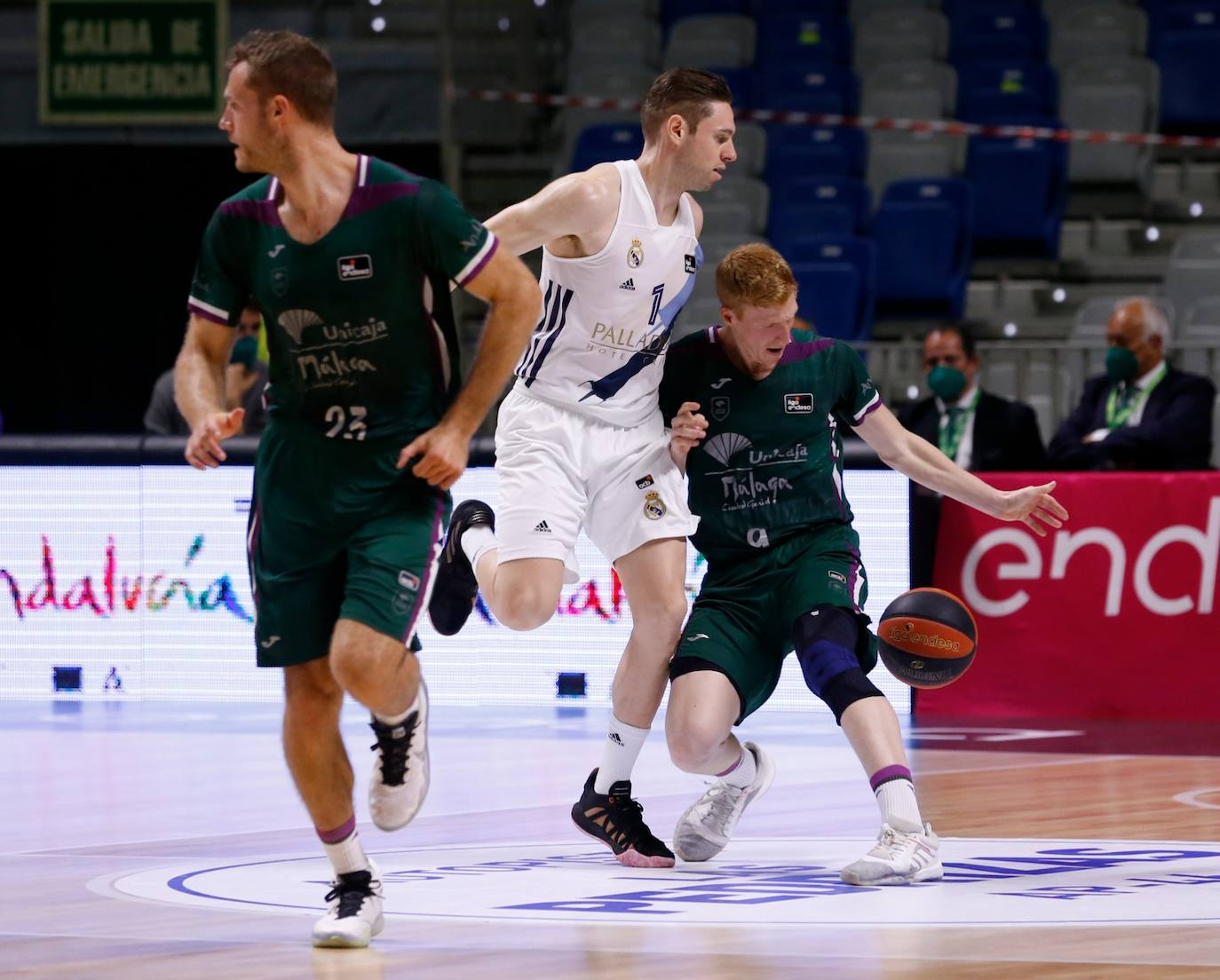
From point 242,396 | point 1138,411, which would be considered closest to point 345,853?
point 1138,411

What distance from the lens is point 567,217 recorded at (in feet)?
18.9

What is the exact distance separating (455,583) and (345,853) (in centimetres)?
186

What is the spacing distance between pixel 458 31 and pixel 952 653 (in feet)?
34.6

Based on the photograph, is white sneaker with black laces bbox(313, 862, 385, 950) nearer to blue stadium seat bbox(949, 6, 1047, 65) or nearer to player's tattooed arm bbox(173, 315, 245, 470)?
player's tattooed arm bbox(173, 315, 245, 470)

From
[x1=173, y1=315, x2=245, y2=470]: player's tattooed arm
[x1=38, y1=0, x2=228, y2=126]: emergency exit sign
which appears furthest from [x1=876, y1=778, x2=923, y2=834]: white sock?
[x1=38, y1=0, x2=228, y2=126]: emergency exit sign

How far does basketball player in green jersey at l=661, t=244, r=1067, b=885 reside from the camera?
18.7ft

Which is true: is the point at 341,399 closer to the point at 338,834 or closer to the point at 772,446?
the point at 338,834

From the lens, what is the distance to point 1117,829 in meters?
6.36

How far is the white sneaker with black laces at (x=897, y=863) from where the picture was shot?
527 centimetres

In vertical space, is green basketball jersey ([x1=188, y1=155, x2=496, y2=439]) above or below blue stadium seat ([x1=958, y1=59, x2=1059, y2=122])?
below

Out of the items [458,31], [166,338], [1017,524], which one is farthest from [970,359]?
[166,338]

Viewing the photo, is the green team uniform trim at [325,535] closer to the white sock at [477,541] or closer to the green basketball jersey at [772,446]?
the green basketball jersey at [772,446]

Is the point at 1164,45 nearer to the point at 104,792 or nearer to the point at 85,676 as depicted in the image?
the point at 85,676

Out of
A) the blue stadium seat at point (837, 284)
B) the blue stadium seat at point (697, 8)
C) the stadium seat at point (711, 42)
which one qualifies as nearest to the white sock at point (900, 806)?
the blue stadium seat at point (837, 284)
